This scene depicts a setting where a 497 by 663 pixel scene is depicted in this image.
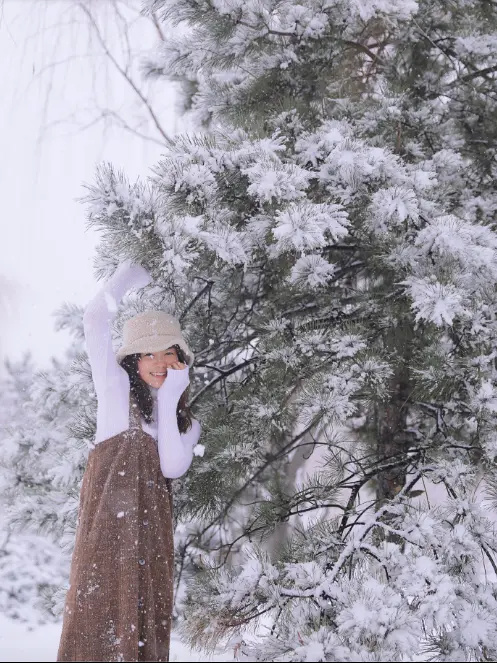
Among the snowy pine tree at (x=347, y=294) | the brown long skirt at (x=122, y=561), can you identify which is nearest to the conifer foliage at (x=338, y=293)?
the snowy pine tree at (x=347, y=294)

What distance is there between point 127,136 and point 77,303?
1.12 meters

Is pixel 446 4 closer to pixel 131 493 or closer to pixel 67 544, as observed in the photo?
pixel 131 493

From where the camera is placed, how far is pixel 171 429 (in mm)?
2143

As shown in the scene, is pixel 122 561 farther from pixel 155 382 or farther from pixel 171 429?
Answer: pixel 155 382

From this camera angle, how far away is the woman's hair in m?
2.21

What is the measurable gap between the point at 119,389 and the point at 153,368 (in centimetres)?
16

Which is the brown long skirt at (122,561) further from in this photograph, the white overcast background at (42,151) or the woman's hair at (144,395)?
the white overcast background at (42,151)

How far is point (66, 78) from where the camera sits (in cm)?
297

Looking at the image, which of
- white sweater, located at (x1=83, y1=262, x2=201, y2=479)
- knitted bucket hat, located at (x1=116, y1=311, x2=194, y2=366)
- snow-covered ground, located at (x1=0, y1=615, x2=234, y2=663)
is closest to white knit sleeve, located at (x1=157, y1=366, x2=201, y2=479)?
white sweater, located at (x1=83, y1=262, x2=201, y2=479)

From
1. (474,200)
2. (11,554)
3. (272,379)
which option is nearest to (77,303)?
(272,379)

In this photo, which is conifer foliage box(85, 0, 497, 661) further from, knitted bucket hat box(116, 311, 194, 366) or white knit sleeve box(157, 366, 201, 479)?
white knit sleeve box(157, 366, 201, 479)

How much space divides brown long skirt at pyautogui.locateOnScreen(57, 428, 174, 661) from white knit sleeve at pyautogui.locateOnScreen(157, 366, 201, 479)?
0.04 m

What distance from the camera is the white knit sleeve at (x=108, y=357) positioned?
2127 millimetres

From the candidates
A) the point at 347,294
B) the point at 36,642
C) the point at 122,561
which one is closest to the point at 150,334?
the point at 122,561
